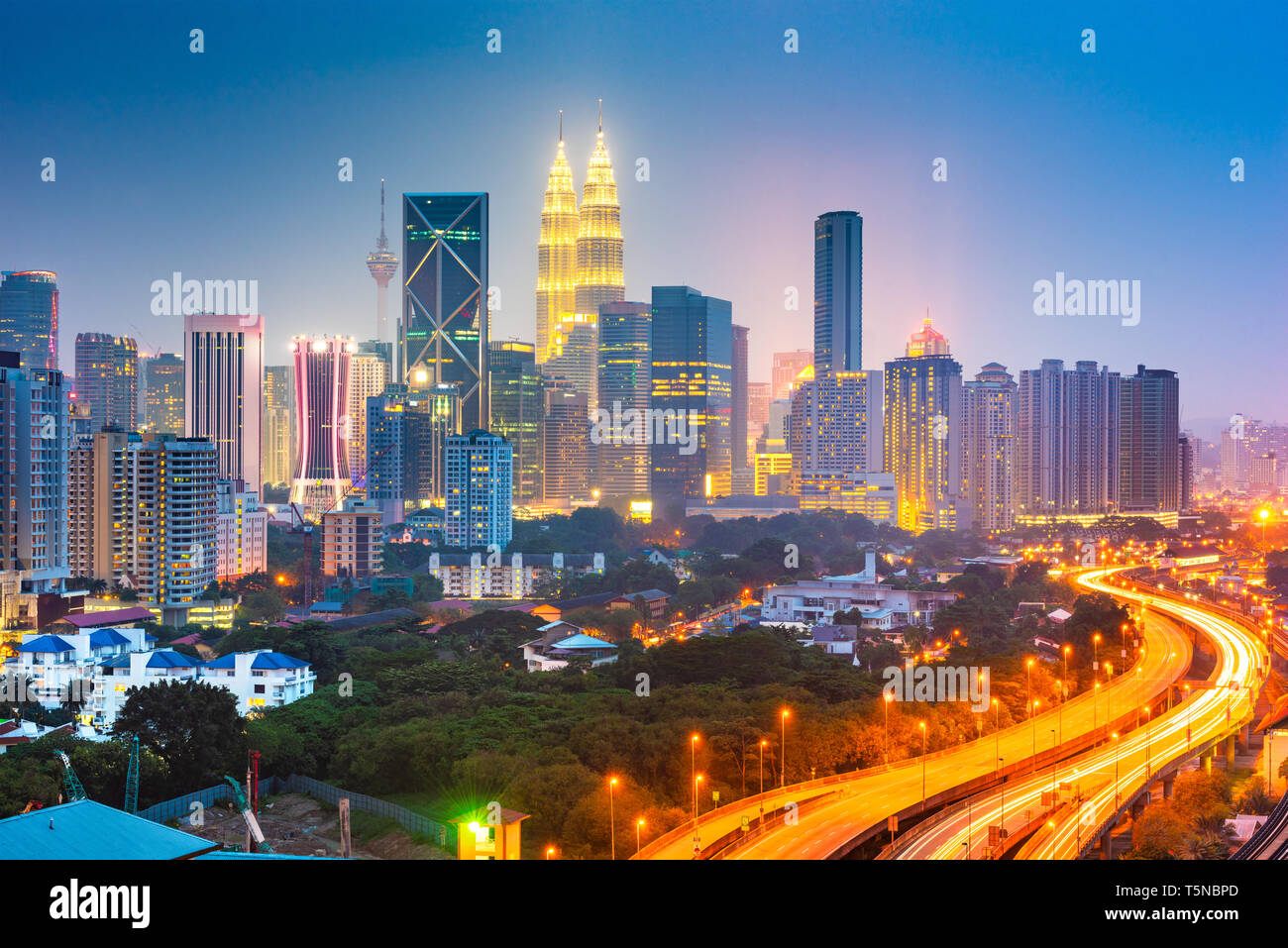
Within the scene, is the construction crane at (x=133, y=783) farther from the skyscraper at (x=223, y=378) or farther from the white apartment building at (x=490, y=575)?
the skyscraper at (x=223, y=378)

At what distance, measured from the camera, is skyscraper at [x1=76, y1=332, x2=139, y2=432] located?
1579cm

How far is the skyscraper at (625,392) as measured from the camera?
100ft

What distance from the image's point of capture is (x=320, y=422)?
67.7 ft

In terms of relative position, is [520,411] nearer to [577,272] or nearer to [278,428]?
[577,272]

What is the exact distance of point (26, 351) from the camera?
496 inches

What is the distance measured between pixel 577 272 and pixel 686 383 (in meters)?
5.85

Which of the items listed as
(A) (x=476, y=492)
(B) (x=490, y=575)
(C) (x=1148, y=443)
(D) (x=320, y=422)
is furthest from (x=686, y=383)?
(B) (x=490, y=575)

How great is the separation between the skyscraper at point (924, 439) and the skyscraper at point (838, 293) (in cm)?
459

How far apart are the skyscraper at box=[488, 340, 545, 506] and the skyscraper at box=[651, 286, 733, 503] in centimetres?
314

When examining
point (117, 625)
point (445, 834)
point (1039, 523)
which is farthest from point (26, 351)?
point (1039, 523)

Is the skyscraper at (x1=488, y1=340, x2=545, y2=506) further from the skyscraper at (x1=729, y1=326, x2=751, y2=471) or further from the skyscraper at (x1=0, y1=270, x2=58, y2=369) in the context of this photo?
the skyscraper at (x1=0, y1=270, x2=58, y2=369)
